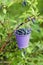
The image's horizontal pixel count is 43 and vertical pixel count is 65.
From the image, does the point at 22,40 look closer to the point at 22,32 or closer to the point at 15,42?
the point at 22,32

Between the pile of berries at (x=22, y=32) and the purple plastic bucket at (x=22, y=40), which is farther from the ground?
the pile of berries at (x=22, y=32)

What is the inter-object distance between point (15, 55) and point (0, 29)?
0.26 m

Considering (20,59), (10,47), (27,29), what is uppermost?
(27,29)

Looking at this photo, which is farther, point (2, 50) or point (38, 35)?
point (38, 35)

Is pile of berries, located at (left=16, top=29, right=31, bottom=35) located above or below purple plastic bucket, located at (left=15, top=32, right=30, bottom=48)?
above

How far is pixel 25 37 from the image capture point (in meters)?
1.43

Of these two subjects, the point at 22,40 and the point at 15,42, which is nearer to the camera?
the point at 22,40

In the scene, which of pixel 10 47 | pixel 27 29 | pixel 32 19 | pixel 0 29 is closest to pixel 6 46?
pixel 10 47

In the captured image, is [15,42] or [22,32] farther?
[15,42]

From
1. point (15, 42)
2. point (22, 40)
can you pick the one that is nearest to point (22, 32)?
point (22, 40)

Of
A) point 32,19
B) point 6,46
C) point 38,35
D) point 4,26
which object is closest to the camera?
point 32,19

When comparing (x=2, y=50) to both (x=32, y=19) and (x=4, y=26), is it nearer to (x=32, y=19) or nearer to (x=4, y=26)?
(x=4, y=26)

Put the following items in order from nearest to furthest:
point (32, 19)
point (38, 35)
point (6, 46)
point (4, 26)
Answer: point (32, 19) < point (4, 26) < point (6, 46) < point (38, 35)

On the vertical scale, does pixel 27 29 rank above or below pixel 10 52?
above
